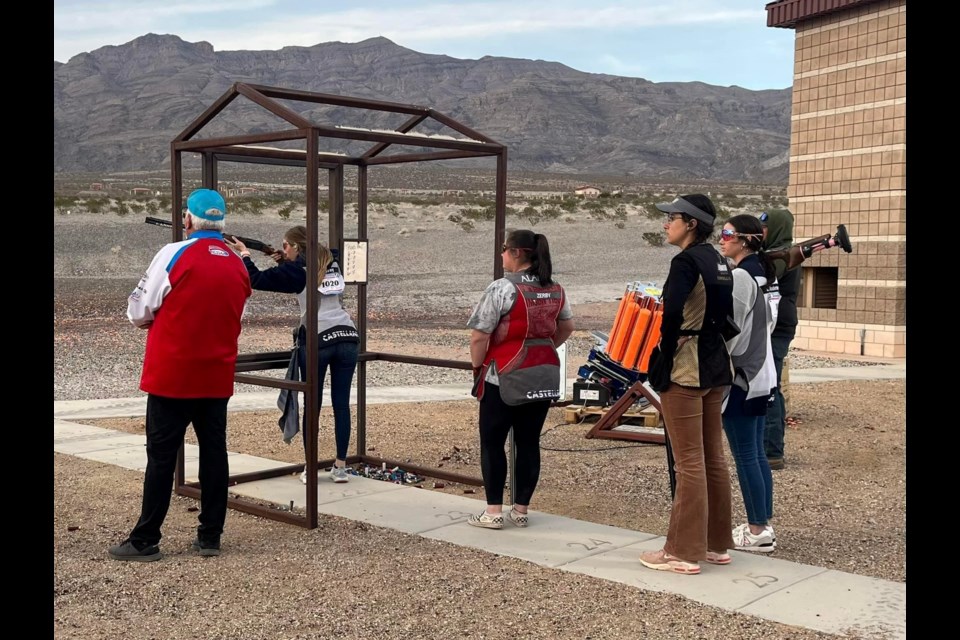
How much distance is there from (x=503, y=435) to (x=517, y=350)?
22.3 inches

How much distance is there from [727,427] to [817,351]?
13139 millimetres

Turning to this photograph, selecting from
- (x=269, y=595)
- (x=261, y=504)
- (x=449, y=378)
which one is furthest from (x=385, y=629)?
(x=449, y=378)

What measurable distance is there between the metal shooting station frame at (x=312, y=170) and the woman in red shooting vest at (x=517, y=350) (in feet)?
3.02

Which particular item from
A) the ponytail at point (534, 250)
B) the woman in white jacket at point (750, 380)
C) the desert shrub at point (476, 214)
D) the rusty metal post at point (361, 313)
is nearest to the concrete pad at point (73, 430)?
the rusty metal post at point (361, 313)

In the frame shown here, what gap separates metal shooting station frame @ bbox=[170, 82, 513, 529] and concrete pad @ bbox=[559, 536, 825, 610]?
184 cm

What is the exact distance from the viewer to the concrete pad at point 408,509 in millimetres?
6555

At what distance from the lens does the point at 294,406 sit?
23.9 ft

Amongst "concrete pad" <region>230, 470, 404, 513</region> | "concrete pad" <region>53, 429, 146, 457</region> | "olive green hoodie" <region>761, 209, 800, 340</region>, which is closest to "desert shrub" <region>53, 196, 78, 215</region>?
"concrete pad" <region>53, 429, 146, 457</region>

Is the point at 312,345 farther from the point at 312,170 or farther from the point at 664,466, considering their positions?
the point at 664,466

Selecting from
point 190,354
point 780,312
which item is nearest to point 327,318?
point 190,354

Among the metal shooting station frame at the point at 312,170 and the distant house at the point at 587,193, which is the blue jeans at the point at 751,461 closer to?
the metal shooting station frame at the point at 312,170

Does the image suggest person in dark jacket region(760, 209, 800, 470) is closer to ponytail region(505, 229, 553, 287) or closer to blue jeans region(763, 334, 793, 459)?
blue jeans region(763, 334, 793, 459)

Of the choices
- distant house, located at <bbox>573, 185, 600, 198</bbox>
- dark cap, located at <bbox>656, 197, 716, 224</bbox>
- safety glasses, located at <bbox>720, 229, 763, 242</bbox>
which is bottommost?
safety glasses, located at <bbox>720, 229, 763, 242</bbox>

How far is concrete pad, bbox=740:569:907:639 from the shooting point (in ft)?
15.4
